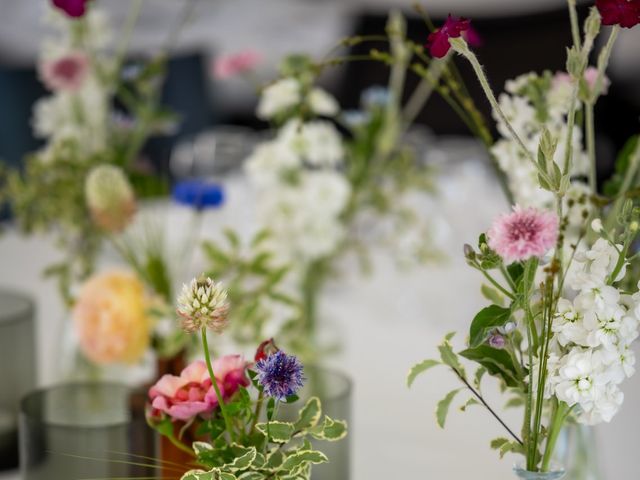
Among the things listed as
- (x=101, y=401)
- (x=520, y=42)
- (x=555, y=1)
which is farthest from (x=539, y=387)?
(x=555, y=1)

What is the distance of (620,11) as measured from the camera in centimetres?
54

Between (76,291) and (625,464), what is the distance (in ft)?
2.08

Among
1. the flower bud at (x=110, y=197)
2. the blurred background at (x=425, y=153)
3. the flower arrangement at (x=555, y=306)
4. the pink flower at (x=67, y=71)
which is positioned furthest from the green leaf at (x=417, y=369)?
the pink flower at (x=67, y=71)

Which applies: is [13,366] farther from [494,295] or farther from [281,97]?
[494,295]

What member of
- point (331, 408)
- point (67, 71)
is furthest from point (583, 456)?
point (67, 71)

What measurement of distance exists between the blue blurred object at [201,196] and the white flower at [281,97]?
16cm

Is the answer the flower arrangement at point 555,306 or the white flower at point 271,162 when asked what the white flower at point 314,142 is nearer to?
the white flower at point 271,162

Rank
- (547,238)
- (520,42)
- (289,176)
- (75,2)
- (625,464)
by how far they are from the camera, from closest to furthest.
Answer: (547,238) < (75,2) < (625,464) < (289,176) < (520,42)

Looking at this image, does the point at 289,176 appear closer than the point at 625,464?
No

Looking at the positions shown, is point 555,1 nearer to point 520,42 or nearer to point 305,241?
point 520,42

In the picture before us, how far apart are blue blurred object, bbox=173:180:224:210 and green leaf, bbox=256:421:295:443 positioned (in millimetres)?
420

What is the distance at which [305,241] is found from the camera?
1178 mm

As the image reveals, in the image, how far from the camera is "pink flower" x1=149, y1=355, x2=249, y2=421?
0.58 metres

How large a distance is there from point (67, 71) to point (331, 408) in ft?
1.98
